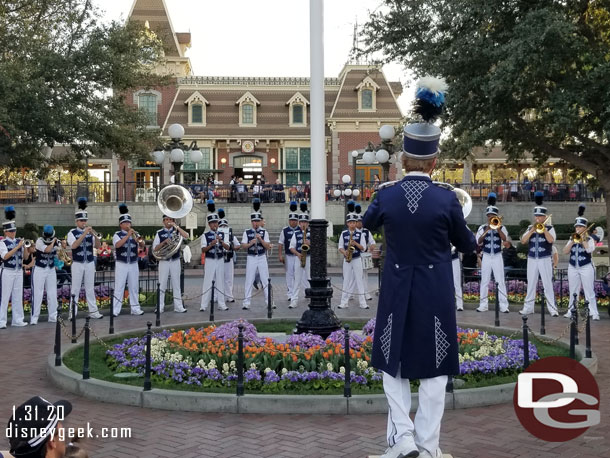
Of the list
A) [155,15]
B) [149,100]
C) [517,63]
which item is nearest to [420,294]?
Result: [517,63]

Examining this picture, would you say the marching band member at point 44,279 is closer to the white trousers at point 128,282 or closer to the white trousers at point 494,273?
the white trousers at point 128,282

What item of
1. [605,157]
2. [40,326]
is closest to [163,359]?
[40,326]

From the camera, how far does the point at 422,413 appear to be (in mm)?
5137

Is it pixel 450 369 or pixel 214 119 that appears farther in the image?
pixel 214 119

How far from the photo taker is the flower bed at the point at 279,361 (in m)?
8.64

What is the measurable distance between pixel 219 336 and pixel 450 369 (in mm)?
5685

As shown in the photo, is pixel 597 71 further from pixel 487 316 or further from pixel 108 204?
pixel 108 204

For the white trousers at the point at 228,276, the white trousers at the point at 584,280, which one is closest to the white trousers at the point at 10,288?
the white trousers at the point at 228,276

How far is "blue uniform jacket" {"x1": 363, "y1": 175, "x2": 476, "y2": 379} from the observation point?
16.8 ft

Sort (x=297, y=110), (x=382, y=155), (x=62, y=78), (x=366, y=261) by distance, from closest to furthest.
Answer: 1. (x=366, y=261)
2. (x=382, y=155)
3. (x=62, y=78)
4. (x=297, y=110)

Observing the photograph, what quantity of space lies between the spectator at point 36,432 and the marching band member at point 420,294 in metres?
2.41

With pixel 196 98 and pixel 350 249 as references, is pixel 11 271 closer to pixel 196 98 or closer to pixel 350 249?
pixel 350 249

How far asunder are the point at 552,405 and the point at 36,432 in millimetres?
4771

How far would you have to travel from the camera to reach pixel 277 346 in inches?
375
